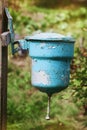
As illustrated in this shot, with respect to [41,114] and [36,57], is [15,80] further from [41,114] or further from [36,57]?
[36,57]

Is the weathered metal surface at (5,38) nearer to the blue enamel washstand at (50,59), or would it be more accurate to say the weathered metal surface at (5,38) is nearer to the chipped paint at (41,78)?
the blue enamel washstand at (50,59)

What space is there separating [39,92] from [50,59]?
2.19m

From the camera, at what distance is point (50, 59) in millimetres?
4629

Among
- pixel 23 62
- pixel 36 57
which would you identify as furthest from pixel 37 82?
pixel 23 62

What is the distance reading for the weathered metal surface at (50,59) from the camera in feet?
15.1

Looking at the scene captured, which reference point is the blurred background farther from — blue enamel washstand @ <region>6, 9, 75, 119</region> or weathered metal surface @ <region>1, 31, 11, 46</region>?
weathered metal surface @ <region>1, 31, 11, 46</region>

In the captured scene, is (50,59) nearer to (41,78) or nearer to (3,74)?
(41,78)

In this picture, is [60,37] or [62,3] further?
[62,3]

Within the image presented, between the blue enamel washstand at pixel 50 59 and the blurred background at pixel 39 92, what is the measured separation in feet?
1.65

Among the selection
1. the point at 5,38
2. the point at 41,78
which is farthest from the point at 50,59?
the point at 5,38

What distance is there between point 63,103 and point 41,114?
37cm

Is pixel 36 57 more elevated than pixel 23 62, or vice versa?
pixel 36 57

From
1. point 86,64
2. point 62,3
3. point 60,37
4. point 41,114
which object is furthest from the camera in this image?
point 62,3

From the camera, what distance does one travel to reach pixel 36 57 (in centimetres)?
468
